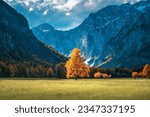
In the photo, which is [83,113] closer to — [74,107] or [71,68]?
[74,107]

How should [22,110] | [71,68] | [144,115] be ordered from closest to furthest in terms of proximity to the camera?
[144,115], [22,110], [71,68]

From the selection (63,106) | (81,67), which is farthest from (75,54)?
(63,106)

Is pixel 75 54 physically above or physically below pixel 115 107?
above

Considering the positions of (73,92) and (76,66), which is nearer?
(73,92)

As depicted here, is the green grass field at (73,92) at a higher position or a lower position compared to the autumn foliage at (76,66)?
lower

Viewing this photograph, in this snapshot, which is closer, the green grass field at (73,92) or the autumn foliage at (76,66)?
the green grass field at (73,92)

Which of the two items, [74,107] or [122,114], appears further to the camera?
[74,107]

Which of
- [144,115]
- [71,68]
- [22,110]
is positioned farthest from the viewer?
[71,68]

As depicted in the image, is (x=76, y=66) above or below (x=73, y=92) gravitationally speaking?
above

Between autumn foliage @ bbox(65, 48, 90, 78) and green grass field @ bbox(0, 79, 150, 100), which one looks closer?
green grass field @ bbox(0, 79, 150, 100)

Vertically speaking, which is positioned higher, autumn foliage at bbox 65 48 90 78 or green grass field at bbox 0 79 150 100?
autumn foliage at bbox 65 48 90 78

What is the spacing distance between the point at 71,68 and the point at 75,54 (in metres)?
6.02

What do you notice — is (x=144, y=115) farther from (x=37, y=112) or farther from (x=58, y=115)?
(x=37, y=112)

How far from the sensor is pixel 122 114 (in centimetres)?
3147
